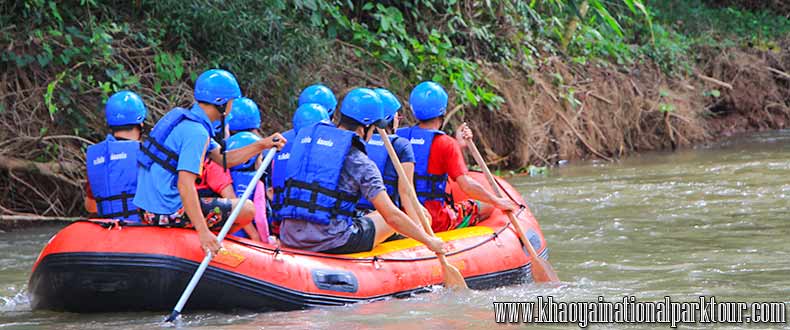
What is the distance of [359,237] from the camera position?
6281 millimetres

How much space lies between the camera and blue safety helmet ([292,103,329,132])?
282 inches

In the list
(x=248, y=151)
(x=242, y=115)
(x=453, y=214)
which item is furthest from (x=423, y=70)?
(x=248, y=151)

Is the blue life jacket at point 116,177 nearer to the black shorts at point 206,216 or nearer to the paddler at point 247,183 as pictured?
the black shorts at point 206,216

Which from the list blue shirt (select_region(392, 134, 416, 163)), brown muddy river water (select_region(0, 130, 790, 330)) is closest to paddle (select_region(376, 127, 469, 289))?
brown muddy river water (select_region(0, 130, 790, 330))

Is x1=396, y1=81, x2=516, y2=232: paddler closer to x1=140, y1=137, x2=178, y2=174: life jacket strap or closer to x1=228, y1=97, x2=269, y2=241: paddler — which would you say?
x1=228, y1=97, x2=269, y2=241: paddler

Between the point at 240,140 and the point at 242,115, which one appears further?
the point at 242,115

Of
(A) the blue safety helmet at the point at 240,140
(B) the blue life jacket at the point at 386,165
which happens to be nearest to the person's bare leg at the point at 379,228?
(B) the blue life jacket at the point at 386,165

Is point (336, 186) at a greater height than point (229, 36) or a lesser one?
lesser

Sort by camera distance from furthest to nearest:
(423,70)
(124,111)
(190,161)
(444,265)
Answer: (423,70) < (124,111) < (444,265) < (190,161)

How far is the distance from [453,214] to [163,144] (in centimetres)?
233

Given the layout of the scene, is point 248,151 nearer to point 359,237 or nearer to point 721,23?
point 359,237

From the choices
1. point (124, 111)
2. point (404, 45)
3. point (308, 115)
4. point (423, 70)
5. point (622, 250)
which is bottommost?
point (622, 250)

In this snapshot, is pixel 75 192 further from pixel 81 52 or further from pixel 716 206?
pixel 716 206

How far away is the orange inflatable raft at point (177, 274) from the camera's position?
570 cm
